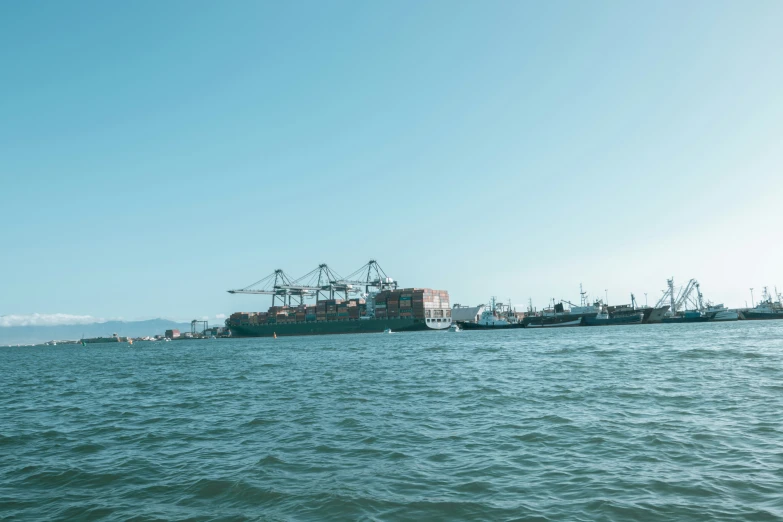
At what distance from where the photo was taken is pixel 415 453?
12.1 m

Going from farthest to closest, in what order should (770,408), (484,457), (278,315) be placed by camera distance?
1. (278,315)
2. (770,408)
3. (484,457)

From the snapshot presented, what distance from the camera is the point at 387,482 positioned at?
10000 mm

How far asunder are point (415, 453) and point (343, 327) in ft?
531

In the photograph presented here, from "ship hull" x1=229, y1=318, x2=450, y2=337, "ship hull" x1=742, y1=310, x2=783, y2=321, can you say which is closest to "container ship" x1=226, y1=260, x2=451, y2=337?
"ship hull" x1=229, y1=318, x2=450, y2=337

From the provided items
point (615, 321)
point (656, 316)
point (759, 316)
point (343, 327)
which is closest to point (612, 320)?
point (615, 321)

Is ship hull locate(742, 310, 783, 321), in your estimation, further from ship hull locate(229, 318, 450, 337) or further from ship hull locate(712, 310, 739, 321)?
ship hull locate(229, 318, 450, 337)

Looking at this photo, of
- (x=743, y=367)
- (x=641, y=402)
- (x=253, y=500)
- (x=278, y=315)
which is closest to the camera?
(x=253, y=500)

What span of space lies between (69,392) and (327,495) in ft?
87.2

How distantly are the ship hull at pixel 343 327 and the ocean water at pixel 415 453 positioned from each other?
14134 cm

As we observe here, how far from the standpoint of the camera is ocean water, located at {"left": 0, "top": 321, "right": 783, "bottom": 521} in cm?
868

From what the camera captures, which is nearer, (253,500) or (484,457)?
(253,500)

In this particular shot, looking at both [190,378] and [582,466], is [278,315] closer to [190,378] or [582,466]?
[190,378]

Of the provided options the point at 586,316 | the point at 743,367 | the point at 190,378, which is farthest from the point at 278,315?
the point at 743,367

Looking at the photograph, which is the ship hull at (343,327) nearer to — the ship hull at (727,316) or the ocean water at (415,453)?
the ship hull at (727,316)
